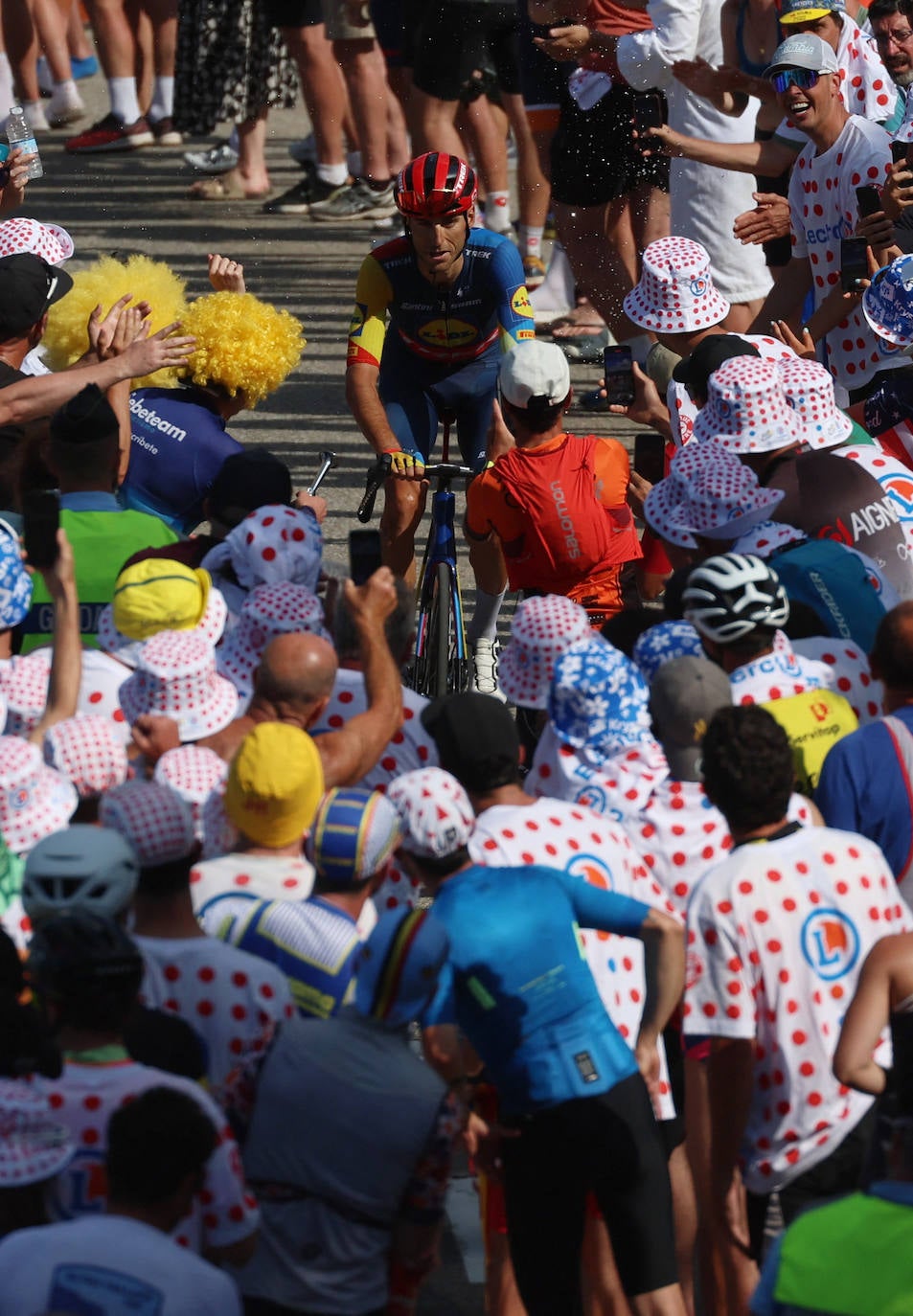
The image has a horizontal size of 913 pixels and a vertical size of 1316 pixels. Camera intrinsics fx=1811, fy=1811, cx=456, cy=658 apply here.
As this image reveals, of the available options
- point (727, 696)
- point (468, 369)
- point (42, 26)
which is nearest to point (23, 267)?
point (468, 369)

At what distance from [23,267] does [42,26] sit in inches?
331

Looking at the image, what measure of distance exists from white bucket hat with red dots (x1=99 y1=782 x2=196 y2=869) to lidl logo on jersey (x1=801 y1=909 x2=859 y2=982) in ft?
3.88

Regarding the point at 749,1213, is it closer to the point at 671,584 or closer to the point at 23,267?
the point at 671,584

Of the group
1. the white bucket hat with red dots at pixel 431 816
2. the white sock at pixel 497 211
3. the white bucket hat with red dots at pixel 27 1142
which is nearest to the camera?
the white bucket hat with red dots at pixel 27 1142

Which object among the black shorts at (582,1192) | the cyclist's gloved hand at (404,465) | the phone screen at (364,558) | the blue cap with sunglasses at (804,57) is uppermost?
the blue cap with sunglasses at (804,57)

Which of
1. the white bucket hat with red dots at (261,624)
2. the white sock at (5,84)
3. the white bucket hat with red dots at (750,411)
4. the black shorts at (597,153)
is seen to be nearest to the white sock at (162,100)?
the white sock at (5,84)

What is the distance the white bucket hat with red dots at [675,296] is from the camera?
6.04 metres

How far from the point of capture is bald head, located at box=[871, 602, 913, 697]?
397 cm

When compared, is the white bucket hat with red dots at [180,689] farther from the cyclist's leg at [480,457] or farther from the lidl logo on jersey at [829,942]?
the cyclist's leg at [480,457]

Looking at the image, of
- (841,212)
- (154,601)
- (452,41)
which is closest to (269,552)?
(154,601)

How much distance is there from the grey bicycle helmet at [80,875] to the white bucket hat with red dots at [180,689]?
0.90 m

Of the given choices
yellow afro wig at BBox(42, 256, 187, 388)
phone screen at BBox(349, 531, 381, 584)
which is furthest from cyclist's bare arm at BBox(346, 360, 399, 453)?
phone screen at BBox(349, 531, 381, 584)

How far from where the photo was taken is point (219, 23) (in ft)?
38.7

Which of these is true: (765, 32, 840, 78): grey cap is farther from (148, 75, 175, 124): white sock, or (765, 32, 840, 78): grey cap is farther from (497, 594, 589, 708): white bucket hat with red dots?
(148, 75, 175, 124): white sock
